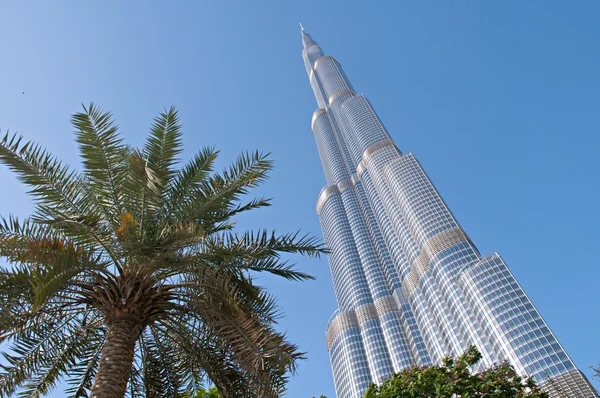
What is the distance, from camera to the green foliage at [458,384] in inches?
647

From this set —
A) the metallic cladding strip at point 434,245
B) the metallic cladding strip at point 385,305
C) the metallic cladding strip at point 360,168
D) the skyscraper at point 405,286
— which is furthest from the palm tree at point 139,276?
the metallic cladding strip at point 360,168

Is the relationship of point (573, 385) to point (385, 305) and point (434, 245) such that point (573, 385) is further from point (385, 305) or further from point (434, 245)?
point (385, 305)

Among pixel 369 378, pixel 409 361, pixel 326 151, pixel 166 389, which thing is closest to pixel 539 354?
pixel 409 361

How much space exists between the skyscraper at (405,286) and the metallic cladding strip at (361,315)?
0.29 meters

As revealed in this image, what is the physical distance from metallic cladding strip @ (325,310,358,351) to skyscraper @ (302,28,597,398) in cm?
29

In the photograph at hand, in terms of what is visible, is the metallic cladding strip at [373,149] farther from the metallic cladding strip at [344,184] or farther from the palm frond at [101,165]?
the palm frond at [101,165]

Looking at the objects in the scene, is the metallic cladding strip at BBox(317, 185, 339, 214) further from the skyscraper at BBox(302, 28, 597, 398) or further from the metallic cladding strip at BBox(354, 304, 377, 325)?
the metallic cladding strip at BBox(354, 304, 377, 325)

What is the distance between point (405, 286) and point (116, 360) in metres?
115

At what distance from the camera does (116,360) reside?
702cm

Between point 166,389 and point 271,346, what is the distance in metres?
3.74

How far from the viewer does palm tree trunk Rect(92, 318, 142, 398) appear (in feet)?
22.0

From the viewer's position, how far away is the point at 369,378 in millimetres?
109750

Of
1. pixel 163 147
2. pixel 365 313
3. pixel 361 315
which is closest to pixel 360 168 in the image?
pixel 365 313

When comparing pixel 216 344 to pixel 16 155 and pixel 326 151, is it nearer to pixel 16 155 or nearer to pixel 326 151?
pixel 16 155
